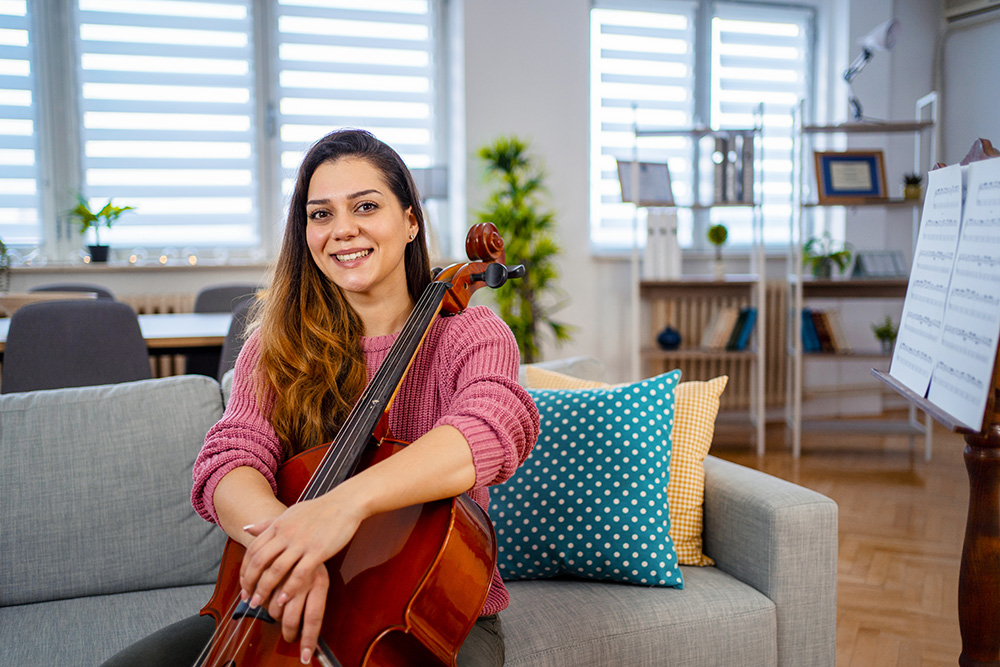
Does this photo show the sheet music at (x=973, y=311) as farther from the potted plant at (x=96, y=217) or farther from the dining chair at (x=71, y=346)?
the potted plant at (x=96, y=217)

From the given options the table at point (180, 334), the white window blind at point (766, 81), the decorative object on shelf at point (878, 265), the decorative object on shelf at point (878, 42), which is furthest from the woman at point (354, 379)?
the white window blind at point (766, 81)

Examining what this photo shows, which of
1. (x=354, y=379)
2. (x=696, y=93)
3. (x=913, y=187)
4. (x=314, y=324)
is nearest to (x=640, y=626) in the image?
(x=354, y=379)

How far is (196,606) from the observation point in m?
1.45

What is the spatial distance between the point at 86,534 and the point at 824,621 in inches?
54.9

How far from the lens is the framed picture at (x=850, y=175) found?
13.5 feet

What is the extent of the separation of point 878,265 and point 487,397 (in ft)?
12.3

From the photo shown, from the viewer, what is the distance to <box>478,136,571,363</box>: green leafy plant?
4320 millimetres

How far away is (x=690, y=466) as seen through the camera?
5.29ft

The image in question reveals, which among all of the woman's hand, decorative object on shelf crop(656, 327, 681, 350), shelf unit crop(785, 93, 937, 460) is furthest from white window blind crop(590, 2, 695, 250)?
the woman's hand

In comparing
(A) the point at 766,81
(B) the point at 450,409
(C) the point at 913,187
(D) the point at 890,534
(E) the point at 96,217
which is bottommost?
(D) the point at 890,534

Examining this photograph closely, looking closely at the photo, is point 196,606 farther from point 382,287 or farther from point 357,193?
point 357,193

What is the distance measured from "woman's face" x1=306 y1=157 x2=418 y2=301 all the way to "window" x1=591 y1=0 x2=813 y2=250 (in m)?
3.76

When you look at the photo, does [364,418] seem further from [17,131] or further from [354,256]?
[17,131]

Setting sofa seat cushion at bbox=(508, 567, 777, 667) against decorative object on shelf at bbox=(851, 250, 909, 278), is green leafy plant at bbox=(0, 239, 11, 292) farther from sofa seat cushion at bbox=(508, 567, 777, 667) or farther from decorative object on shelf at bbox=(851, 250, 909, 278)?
decorative object on shelf at bbox=(851, 250, 909, 278)
